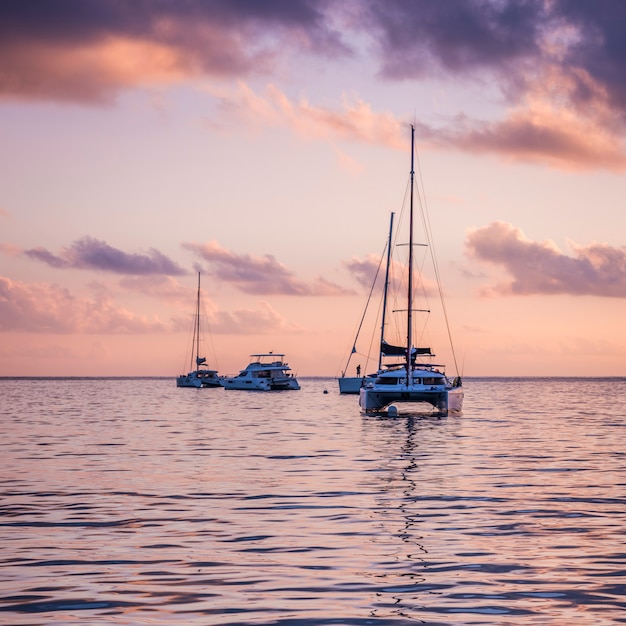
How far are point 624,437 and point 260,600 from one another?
137 feet

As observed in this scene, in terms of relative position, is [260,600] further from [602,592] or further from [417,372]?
[417,372]

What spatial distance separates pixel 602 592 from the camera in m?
14.5

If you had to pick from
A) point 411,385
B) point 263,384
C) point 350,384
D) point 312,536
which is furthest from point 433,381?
point 263,384

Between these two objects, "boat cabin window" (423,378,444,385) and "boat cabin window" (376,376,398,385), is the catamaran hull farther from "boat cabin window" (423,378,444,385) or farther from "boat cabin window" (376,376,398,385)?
"boat cabin window" (376,376,398,385)

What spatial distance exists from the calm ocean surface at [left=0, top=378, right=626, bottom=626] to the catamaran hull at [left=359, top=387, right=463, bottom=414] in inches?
1003

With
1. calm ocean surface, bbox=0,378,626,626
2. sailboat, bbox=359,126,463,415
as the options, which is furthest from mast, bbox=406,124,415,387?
calm ocean surface, bbox=0,378,626,626

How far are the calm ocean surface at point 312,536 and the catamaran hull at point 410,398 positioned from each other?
25475mm

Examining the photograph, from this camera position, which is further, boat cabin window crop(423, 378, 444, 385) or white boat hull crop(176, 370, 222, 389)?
white boat hull crop(176, 370, 222, 389)

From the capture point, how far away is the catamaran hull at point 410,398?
67.7m

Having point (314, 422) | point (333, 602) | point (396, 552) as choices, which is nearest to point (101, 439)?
point (314, 422)

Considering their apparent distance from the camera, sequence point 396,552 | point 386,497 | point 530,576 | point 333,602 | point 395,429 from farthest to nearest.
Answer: point 395,429 < point 386,497 < point 396,552 < point 530,576 < point 333,602

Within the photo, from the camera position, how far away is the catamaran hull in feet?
222

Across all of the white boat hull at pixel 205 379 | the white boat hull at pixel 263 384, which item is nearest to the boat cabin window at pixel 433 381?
the white boat hull at pixel 263 384

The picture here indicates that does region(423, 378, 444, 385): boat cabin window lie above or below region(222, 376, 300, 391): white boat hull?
above
